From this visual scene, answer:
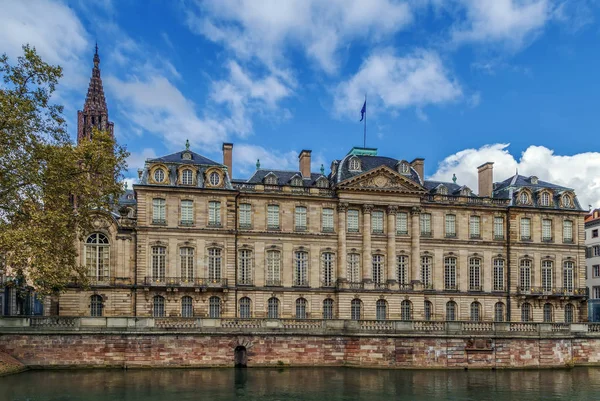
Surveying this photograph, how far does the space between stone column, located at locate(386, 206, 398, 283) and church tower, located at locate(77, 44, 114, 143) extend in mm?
56494

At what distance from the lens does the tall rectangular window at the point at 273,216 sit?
5003 cm

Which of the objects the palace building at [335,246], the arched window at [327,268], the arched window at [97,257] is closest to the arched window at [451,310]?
the palace building at [335,246]

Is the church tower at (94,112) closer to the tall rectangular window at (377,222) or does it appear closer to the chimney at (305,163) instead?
the chimney at (305,163)

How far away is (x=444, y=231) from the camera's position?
5319 centimetres

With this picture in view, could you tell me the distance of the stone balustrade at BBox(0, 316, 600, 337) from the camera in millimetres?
37406

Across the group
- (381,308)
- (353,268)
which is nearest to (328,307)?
(353,268)

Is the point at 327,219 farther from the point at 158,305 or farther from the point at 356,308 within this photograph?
the point at 158,305

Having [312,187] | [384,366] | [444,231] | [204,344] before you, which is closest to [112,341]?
[204,344]

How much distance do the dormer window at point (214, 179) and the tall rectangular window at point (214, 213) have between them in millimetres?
1504

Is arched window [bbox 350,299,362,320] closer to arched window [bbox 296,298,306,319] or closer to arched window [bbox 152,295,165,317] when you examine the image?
arched window [bbox 296,298,306,319]

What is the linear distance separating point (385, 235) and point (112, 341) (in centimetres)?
2384

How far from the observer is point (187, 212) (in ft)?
158

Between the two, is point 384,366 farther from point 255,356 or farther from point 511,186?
point 511,186

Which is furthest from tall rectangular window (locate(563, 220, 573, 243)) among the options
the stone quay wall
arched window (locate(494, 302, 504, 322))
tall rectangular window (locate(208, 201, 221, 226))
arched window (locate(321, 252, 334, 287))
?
tall rectangular window (locate(208, 201, 221, 226))
